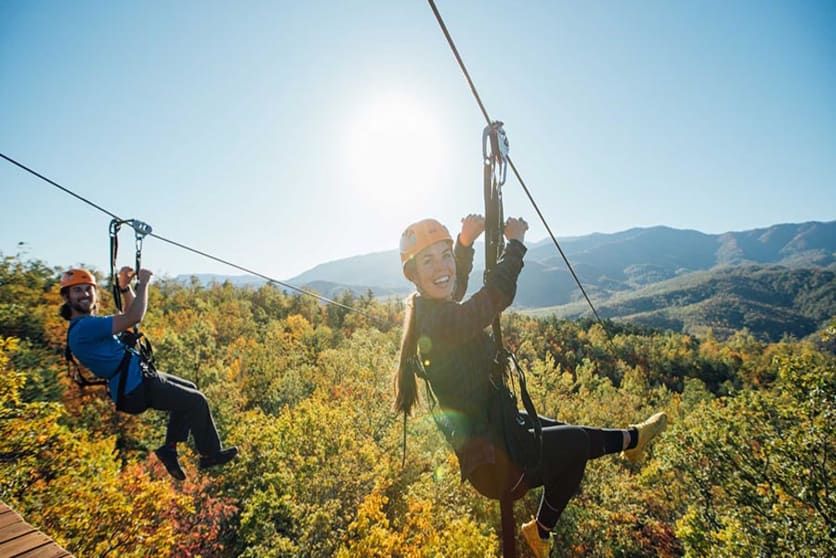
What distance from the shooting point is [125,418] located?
28.6m

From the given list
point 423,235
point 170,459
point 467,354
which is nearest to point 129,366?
point 170,459

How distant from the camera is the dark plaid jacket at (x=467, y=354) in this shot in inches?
96.6

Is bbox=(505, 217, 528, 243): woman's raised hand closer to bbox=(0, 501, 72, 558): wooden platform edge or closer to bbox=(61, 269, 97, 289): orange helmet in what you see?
bbox=(0, 501, 72, 558): wooden platform edge

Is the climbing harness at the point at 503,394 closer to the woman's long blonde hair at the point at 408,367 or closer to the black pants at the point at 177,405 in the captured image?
the woman's long blonde hair at the point at 408,367

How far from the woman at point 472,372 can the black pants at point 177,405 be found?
10.8 feet

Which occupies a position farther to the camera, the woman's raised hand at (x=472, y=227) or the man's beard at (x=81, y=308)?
the man's beard at (x=81, y=308)

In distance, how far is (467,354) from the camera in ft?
8.62

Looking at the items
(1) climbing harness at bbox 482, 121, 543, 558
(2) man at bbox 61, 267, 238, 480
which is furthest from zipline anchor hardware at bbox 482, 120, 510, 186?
(2) man at bbox 61, 267, 238, 480

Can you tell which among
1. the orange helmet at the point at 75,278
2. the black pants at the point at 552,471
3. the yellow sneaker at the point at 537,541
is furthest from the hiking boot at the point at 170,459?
the yellow sneaker at the point at 537,541

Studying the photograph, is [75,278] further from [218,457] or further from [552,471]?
[552,471]

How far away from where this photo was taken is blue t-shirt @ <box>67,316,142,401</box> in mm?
4008

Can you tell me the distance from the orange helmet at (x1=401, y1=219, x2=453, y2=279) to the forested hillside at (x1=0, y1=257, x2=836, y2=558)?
5.06 ft

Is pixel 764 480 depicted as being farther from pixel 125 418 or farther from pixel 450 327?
pixel 125 418

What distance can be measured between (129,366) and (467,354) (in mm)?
4108
